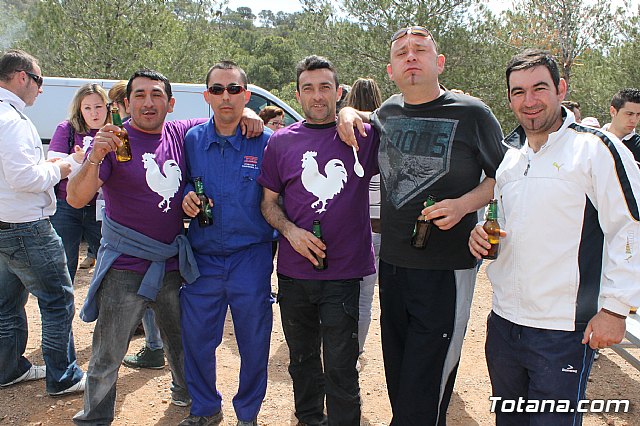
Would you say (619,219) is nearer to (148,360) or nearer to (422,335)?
(422,335)

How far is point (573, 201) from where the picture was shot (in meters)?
2.36

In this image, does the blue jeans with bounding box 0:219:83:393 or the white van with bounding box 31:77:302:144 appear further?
the white van with bounding box 31:77:302:144

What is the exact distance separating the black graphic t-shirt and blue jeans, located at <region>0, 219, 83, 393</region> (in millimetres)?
2457

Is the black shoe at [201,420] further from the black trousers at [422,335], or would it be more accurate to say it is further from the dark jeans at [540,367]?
the dark jeans at [540,367]

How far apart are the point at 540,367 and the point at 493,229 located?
2.20 ft

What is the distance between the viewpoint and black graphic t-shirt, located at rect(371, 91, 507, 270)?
290 centimetres

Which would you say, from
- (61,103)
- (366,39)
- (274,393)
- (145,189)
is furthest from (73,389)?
(366,39)

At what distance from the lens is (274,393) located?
14.1 ft

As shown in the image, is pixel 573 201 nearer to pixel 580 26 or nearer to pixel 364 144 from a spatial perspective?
pixel 364 144

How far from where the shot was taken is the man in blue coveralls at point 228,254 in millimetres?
3465

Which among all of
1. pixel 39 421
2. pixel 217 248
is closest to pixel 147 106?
pixel 217 248

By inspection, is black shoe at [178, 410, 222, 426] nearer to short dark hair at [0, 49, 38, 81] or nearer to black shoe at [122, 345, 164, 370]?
black shoe at [122, 345, 164, 370]

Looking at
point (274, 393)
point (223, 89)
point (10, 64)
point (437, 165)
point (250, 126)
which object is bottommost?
point (274, 393)

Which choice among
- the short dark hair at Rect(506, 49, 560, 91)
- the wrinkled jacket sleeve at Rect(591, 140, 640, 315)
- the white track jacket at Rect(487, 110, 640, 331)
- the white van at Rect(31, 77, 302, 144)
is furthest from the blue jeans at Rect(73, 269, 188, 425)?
the white van at Rect(31, 77, 302, 144)
